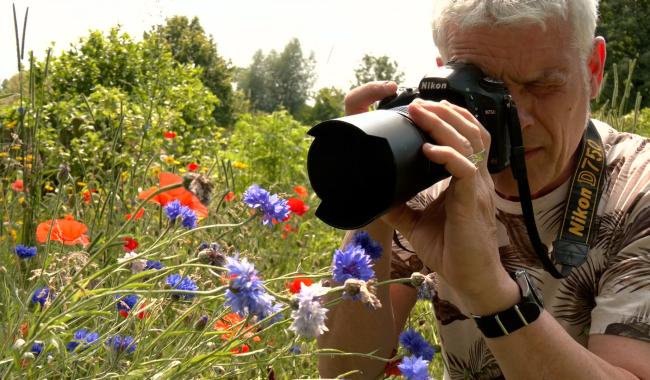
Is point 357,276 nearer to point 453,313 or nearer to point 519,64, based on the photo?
point 519,64

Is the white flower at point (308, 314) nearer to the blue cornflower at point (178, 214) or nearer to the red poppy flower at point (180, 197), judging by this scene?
the blue cornflower at point (178, 214)

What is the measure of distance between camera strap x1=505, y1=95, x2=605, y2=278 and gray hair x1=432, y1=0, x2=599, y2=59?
0.54ft

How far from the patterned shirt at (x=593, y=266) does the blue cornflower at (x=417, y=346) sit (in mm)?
261

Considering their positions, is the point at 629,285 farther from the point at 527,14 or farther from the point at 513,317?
the point at 527,14

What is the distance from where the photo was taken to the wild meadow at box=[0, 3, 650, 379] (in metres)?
0.81

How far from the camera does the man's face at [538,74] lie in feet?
4.17

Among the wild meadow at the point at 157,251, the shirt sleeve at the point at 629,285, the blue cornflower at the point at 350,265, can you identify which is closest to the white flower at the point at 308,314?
the wild meadow at the point at 157,251

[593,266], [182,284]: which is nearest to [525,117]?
[593,266]

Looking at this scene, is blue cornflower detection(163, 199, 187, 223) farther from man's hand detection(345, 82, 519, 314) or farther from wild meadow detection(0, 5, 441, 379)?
man's hand detection(345, 82, 519, 314)

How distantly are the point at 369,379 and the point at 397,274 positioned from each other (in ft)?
0.66

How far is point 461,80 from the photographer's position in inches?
46.8

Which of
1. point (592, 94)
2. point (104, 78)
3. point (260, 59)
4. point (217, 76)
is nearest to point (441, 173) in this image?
point (592, 94)

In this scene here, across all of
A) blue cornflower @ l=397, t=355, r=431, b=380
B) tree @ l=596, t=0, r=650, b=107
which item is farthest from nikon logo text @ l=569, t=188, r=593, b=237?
tree @ l=596, t=0, r=650, b=107

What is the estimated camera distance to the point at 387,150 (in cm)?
98
